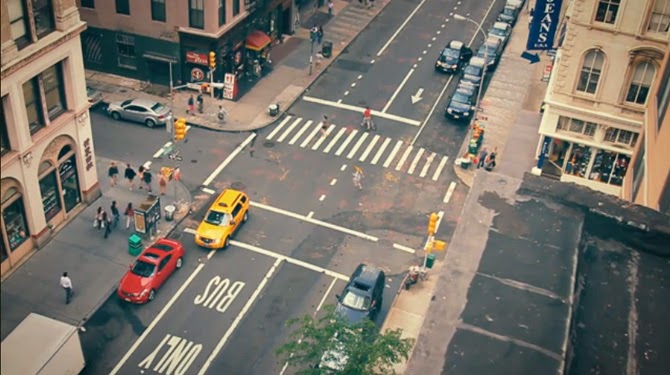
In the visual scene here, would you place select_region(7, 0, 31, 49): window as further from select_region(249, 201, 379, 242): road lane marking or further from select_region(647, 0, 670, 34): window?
select_region(647, 0, 670, 34): window

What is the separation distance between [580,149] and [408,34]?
28.2m

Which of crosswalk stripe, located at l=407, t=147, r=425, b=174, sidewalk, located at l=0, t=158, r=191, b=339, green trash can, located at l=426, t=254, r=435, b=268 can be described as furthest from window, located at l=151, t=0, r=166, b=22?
green trash can, located at l=426, t=254, r=435, b=268

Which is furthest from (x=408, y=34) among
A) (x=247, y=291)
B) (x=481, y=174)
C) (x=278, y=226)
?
(x=481, y=174)

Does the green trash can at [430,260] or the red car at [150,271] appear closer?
the red car at [150,271]

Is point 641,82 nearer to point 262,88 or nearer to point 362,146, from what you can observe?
point 362,146

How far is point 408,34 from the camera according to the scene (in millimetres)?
72500

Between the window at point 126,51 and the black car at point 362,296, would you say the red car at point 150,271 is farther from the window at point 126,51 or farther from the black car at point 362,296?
the window at point 126,51

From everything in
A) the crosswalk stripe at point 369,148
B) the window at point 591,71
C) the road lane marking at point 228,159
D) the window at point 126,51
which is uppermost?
the window at point 591,71

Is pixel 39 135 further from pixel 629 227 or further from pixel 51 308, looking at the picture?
pixel 629 227

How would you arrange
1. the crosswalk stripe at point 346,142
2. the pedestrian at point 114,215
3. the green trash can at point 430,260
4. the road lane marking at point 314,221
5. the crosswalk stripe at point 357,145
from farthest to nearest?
the crosswalk stripe at point 346,142 < the crosswalk stripe at point 357,145 < the road lane marking at point 314,221 < the pedestrian at point 114,215 < the green trash can at point 430,260

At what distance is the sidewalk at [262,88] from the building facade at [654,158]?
26056 mm

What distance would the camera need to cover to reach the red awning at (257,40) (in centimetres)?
6097

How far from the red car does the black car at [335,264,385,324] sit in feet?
30.3

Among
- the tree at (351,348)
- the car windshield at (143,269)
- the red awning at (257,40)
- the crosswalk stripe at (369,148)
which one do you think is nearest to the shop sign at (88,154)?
the car windshield at (143,269)
